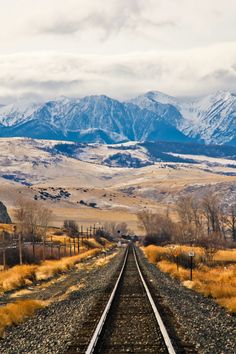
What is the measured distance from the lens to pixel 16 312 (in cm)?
1970

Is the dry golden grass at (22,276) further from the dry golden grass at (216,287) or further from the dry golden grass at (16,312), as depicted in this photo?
the dry golden grass at (216,287)

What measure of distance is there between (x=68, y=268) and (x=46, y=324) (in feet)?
116

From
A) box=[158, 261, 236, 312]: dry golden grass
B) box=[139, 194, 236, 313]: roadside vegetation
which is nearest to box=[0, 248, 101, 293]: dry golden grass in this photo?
box=[139, 194, 236, 313]: roadside vegetation

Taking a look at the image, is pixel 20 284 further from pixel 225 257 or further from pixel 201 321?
pixel 225 257

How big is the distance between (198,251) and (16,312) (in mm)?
53442

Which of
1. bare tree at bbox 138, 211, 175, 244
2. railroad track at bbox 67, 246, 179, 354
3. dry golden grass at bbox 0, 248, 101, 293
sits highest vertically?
bare tree at bbox 138, 211, 175, 244

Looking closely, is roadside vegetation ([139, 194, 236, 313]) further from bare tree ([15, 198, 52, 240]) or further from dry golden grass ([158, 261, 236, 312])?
bare tree ([15, 198, 52, 240])

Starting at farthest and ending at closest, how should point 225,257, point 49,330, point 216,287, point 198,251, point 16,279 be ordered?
point 225,257, point 198,251, point 16,279, point 216,287, point 49,330

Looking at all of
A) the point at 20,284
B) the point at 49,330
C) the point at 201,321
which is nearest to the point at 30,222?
the point at 20,284

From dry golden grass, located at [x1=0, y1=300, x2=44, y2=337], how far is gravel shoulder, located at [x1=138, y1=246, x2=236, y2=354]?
18.0 ft

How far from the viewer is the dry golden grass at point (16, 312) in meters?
18.1

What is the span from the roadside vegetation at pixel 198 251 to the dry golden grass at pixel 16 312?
7.94m

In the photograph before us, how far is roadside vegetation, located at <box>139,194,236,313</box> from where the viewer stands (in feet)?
95.8

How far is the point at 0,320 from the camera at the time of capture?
58.7ft
